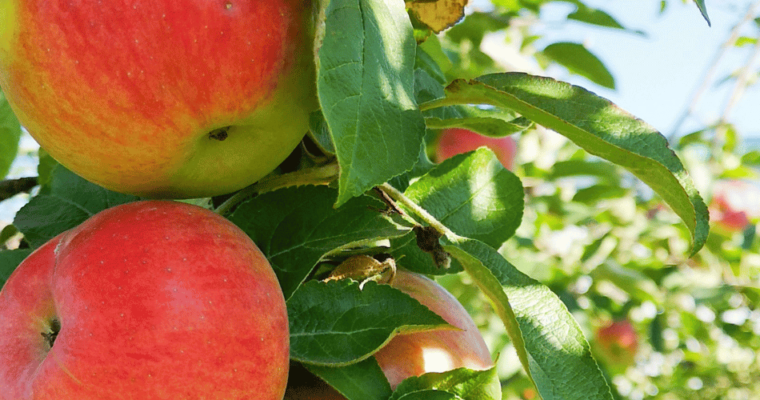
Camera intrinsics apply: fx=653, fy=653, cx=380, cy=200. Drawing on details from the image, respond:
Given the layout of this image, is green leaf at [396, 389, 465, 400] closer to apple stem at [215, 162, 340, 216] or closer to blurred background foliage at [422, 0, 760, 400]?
apple stem at [215, 162, 340, 216]

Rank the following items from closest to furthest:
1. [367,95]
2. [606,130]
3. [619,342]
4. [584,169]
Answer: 1. [367,95]
2. [606,130]
3. [584,169]
4. [619,342]

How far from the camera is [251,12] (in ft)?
1.66

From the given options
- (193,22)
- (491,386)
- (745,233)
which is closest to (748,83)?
(745,233)

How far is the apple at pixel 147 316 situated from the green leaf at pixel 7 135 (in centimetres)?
66

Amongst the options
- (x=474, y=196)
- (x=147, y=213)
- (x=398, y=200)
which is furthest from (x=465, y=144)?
(x=147, y=213)

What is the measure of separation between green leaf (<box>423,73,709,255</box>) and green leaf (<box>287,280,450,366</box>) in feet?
0.70

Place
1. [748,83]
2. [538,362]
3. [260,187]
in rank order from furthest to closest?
[748,83], [260,187], [538,362]

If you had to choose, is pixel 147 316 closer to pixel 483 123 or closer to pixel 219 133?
pixel 219 133

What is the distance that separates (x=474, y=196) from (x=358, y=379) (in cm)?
33

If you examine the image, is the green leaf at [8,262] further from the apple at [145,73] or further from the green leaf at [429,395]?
the green leaf at [429,395]

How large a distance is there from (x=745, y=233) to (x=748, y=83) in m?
0.93

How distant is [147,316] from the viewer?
1.61 feet

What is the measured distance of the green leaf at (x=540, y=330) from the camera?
1.84 feet

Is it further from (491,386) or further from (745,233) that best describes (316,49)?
(745,233)
